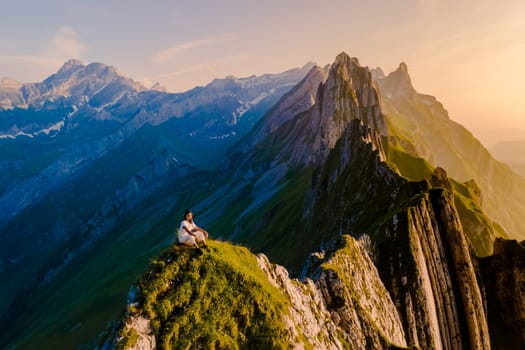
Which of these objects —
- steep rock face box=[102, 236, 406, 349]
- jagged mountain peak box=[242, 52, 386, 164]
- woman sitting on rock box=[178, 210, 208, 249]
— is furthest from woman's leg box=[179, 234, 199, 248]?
jagged mountain peak box=[242, 52, 386, 164]

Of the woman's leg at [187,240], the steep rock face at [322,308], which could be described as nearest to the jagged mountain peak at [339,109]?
the steep rock face at [322,308]

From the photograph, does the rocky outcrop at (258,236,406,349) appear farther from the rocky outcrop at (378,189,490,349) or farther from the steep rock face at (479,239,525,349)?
the steep rock face at (479,239,525,349)

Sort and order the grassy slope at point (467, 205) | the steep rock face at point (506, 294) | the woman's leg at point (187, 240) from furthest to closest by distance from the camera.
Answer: the grassy slope at point (467, 205), the steep rock face at point (506, 294), the woman's leg at point (187, 240)

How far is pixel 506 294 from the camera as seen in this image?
42500 millimetres

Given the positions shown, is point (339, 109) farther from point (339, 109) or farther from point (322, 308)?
point (322, 308)

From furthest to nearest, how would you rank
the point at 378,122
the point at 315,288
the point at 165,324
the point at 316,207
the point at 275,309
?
the point at 378,122, the point at 316,207, the point at 315,288, the point at 275,309, the point at 165,324

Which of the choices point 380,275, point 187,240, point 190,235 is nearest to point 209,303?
point 187,240

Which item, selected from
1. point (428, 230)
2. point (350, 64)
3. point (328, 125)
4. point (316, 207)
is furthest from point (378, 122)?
point (428, 230)

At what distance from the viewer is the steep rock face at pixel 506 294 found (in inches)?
1633

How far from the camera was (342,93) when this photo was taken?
464 feet

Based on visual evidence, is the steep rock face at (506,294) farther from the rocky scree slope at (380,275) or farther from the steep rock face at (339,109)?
the steep rock face at (339,109)

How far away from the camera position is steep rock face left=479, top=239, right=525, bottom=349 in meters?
41.5

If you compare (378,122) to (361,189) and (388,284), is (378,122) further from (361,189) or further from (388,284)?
(388,284)

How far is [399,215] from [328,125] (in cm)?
10317
